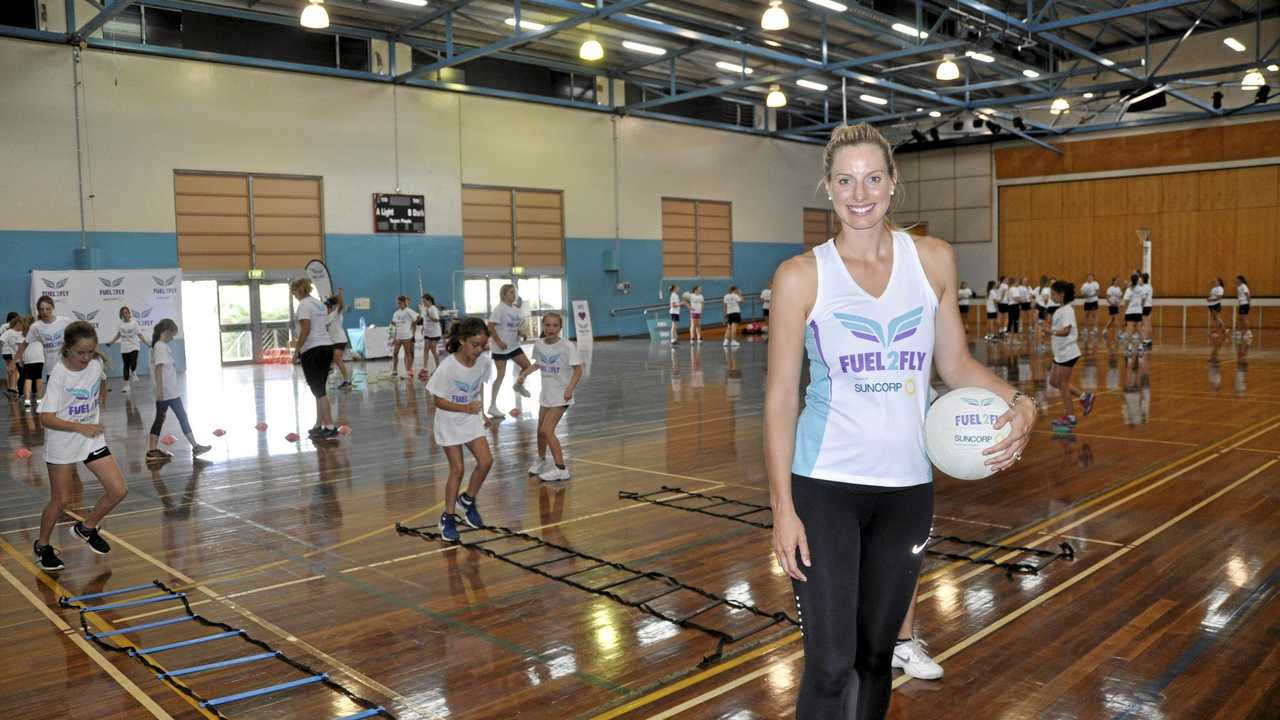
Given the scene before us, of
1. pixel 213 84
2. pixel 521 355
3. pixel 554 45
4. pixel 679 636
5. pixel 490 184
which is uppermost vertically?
pixel 554 45

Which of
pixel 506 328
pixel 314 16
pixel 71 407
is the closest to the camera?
pixel 71 407

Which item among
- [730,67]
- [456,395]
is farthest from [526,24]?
[456,395]

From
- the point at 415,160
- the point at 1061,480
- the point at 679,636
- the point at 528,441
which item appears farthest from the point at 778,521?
the point at 415,160

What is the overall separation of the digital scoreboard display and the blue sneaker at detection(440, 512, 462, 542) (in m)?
19.0

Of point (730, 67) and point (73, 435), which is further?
point (730, 67)

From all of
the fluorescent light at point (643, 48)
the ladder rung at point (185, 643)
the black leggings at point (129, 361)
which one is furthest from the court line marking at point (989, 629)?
the fluorescent light at point (643, 48)

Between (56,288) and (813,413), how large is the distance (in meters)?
20.7

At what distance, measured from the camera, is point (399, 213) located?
24797 millimetres

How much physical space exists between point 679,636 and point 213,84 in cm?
2081

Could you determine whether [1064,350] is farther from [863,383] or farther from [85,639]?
[85,639]

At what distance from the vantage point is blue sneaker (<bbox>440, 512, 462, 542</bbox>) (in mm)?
6684

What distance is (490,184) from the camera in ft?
87.5

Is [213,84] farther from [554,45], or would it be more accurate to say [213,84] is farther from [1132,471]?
[1132,471]

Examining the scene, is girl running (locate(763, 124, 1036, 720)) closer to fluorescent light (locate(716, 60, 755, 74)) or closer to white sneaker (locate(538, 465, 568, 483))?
white sneaker (locate(538, 465, 568, 483))
